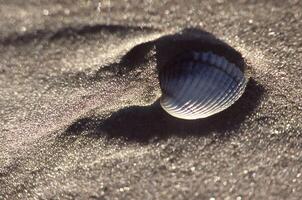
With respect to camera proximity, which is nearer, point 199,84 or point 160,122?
point 199,84

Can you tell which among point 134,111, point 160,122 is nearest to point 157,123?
point 160,122

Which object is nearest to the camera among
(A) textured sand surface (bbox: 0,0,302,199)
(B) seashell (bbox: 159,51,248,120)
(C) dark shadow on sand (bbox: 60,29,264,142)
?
(A) textured sand surface (bbox: 0,0,302,199)

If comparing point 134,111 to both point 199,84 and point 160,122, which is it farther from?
point 199,84

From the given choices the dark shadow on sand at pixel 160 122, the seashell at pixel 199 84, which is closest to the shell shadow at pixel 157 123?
the dark shadow on sand at pixel 160 122

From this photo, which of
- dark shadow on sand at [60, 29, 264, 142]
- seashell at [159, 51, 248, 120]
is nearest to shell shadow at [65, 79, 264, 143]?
dark shadow on sand at [60, 29, 264, 142]

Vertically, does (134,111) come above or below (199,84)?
below

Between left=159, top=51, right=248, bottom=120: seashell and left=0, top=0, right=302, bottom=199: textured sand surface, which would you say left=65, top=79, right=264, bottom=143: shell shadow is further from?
left=159, top=51, right=248, bottom=120: seashell

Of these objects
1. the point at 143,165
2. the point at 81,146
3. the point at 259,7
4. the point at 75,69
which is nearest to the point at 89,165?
the point at 81,146
